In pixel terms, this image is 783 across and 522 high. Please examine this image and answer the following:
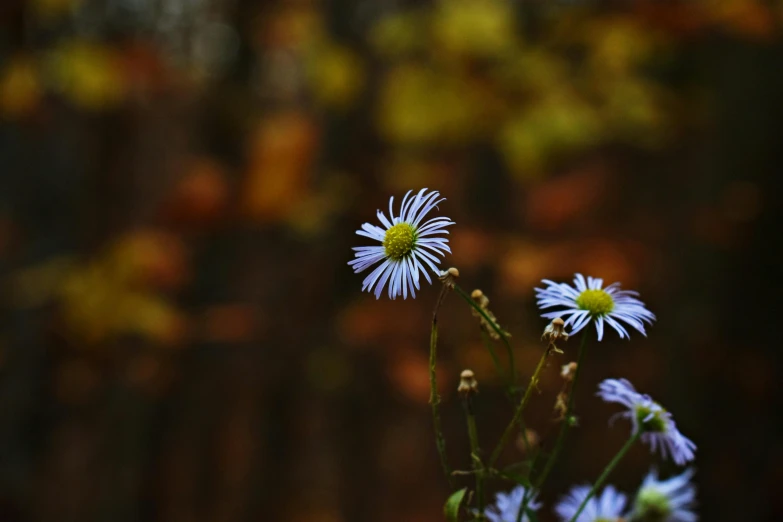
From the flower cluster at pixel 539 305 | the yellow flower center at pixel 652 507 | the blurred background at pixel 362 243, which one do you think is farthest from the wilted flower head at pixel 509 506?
the blurred background at pixel 362 243

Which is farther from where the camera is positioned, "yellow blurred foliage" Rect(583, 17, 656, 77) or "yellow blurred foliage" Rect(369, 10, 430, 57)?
"yellow blurred foliage" Rect(369, 10, 430, 57)

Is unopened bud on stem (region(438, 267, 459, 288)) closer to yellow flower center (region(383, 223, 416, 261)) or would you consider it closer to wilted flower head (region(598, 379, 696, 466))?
yellow flower center (region(383, 223, 416, 261))

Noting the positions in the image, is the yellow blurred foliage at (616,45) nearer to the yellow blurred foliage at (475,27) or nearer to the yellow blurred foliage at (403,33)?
the yellow blurred foliage at (475,27)

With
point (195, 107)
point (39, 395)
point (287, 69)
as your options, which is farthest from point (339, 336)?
point (287, 69)

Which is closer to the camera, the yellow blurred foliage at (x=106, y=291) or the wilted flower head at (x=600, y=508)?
the wilted flower head at (x=600, y=508)

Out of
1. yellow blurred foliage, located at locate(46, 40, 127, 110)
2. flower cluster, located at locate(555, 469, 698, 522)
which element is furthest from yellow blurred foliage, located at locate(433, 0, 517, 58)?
flower cluster, located at locate(555, 469, 698, 522)

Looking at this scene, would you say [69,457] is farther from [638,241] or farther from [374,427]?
[638,241]
